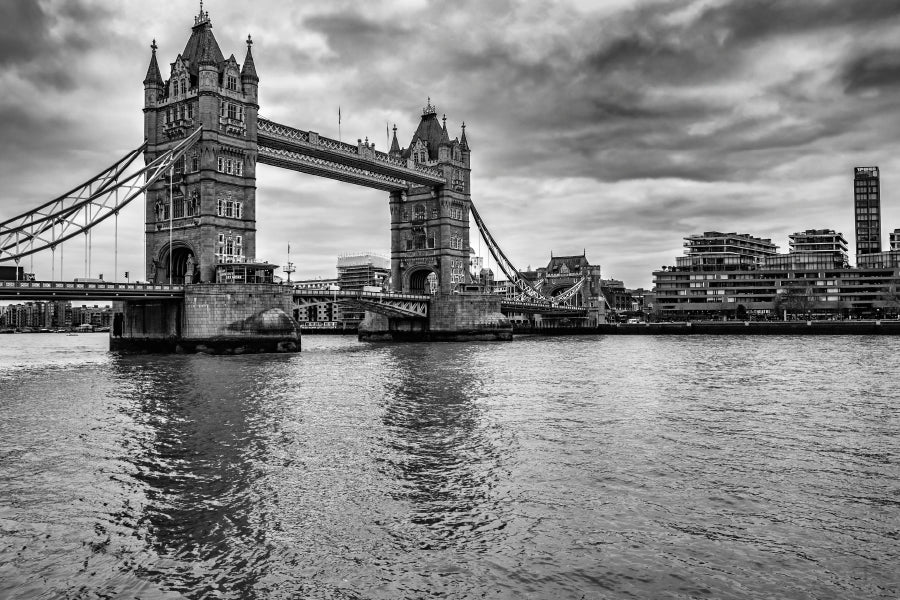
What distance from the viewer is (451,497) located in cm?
1230

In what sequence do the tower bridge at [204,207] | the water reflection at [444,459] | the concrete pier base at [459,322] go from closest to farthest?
the water reflection at [444,459]
the tower bridge at [204,207]
the concrete pier base at [459,322]

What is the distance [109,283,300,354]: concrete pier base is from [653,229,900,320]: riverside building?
92.4 m

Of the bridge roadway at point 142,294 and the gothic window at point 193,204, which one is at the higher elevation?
the gothic window at point 193,204

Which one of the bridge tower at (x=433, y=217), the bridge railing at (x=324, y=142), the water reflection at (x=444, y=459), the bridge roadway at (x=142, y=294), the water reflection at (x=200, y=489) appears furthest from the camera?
the bridge tower at (x=433, y=217)

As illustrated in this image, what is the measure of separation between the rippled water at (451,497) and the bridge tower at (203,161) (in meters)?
33.0

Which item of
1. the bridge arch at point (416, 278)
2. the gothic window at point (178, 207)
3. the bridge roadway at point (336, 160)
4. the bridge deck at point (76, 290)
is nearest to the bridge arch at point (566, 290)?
the bridge arch at point (416, 278)

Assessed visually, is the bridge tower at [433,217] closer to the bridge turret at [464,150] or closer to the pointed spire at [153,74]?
the bridge turret at [464,150]

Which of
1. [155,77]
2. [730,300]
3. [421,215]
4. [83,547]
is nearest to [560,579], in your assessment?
[83,547]

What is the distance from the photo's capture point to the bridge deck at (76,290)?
140 feet

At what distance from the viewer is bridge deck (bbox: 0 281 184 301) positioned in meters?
42.5

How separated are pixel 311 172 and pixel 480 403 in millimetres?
50121

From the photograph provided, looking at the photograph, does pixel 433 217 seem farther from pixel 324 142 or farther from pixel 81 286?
pixel 81 286

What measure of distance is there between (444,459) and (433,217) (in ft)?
A: 239

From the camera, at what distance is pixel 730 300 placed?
129 metres
